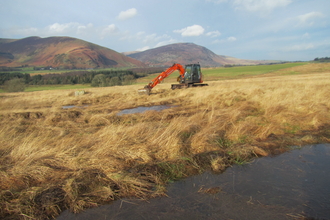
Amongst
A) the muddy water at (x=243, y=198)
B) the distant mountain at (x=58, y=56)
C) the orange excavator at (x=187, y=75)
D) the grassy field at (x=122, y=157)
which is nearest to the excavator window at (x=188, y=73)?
the orange excavator at (x=187, y=75)

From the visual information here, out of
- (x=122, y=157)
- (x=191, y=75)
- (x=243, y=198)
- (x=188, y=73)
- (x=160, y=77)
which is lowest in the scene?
(x=243, y=198)

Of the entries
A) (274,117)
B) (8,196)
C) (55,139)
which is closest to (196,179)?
(8,196)

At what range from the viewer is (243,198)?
3.53m

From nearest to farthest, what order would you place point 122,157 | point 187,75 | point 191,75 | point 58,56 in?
point 122,157 < point 191,75 < point 187,75 < point 58,56

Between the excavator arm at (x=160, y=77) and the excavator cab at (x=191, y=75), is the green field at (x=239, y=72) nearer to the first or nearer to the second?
the excavator cab at (x=191, y=75)

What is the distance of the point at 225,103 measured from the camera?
40.1 feet

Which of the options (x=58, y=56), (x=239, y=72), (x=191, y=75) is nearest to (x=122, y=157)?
(x=191, y=75)

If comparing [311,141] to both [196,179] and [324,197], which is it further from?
[196,179]

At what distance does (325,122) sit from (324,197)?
4.86 meters

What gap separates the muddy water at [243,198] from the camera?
10.5ft

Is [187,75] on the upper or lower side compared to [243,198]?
upper

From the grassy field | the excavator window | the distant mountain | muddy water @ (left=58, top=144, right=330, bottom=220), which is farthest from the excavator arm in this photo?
the distant mountain

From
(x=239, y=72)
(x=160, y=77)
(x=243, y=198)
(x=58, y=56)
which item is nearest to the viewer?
(x=243, y=198)

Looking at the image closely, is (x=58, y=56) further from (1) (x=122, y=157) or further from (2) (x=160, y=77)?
(1) (x=122, y=157)
